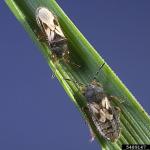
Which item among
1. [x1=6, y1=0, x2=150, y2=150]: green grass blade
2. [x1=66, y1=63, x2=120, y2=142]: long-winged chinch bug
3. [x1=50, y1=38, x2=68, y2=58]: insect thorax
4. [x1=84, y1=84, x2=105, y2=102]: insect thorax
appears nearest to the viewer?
[x1=6, y1=0, x2=150, y2=150]: green grass blade

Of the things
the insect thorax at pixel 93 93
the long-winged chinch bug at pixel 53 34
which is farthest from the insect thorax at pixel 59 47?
the insect thorax at pixel 93 93

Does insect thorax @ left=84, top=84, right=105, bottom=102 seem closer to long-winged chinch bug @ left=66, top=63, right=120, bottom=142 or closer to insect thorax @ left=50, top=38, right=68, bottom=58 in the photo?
long-winged chinch bug @ left=66, top=63, right=120, bottom=142

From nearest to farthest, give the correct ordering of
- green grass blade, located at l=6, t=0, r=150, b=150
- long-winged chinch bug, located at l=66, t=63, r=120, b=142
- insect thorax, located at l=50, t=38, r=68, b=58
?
1. green grass blade, located at l=6, t=0, r=150, b=150
2. long-winged chinch bug, located at l=66, t=63, r=120, b=142
3. insect thorax, located at l=50, t=38, r=68, b=58

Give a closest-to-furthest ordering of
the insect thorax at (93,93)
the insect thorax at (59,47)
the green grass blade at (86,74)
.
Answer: the green grass blade at (86,74) → the insect thorax at (93,93) → the insect thorax at (59,47)

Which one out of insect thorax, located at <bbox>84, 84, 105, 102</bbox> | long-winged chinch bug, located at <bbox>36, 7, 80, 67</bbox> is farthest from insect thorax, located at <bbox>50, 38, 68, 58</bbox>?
insect thorax, located at <bbox>84, 84, 105, 102</bbox>

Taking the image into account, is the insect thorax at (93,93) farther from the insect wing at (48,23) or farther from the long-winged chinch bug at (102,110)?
the insect wing at (48,23)

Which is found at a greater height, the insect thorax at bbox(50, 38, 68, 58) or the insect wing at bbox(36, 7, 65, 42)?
the insect wing at bbox(36, 7, 65, 42)

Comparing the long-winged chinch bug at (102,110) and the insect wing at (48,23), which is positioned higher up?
the insect wing at (48,23)
